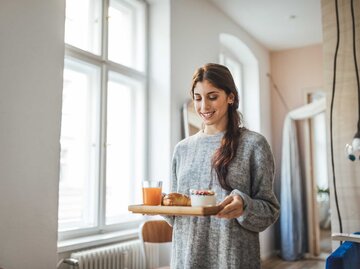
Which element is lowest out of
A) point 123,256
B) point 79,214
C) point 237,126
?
point 123,256

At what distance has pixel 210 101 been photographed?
129 cm

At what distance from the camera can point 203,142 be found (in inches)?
52.9

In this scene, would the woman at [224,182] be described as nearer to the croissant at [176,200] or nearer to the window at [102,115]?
the croissant at [176,200]

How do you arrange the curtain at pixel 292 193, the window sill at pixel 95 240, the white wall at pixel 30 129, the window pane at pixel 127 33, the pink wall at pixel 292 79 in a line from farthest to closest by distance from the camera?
1. the pink wall at pixel 292 79
2. the curtain at pixel 292 193
3. the window pane at pixel 127 33
4. the window sill at pixel 95 240
5. the white wall at pixel 30 129

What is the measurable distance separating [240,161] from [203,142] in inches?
6.4

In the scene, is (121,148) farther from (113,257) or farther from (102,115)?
(113,257)

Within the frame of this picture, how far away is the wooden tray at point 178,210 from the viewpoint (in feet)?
3.43

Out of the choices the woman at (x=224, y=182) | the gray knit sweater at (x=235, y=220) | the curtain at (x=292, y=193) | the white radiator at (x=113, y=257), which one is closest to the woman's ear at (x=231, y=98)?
the woman at (x=224, y=182)

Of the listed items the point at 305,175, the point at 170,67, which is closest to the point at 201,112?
the point at 170,67

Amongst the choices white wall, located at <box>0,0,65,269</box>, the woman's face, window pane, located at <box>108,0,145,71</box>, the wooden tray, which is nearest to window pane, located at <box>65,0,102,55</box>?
window pane, located at <box>108,0,145,71</box>

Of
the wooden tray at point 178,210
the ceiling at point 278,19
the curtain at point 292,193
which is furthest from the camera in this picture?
the curtain at point 292,193

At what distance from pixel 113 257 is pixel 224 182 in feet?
6.04

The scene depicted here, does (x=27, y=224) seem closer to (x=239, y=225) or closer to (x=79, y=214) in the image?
(x=79, y=214)

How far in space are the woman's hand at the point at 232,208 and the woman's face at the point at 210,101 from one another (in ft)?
0.99
